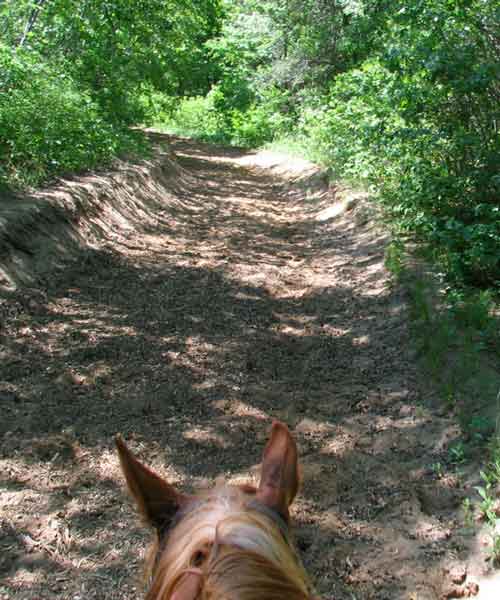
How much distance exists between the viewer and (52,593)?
301cm

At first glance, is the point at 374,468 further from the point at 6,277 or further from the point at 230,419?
the point at 6,277

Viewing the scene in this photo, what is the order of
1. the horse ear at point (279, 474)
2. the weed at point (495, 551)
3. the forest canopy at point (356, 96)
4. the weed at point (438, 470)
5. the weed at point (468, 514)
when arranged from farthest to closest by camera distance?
the forest canopy at point (356, 96) → the weed at point (438, 470) → the weed at point (468, 514) → the weed at point (495, 551) → the horse ear at point (279, 474)

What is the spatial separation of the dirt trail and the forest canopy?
104cm

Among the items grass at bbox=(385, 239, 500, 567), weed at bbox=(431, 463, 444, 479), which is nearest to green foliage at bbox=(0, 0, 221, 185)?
grass at bbox=(385, 239, 500, 567)

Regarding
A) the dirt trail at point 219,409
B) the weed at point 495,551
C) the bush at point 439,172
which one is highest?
the bush at point 439,172

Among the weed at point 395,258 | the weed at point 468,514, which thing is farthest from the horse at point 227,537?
the weed at point 395,258

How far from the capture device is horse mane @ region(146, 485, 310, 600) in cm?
99

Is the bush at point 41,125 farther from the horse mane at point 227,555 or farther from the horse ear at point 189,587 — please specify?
the horse ear at point 189,587

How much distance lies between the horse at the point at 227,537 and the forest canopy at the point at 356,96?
417cm

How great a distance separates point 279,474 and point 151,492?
1.02 feet

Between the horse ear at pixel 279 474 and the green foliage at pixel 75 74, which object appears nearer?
the horse ear at pixel 279 474

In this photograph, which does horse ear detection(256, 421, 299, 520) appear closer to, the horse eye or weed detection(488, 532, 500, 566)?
the horse eye

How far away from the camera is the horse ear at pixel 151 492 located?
1411mm

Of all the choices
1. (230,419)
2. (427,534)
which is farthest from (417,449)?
(230,419)
